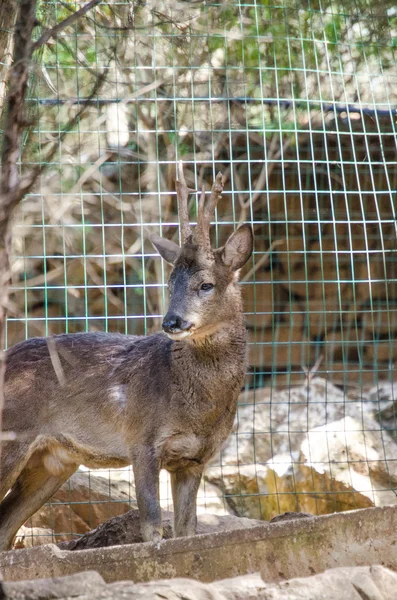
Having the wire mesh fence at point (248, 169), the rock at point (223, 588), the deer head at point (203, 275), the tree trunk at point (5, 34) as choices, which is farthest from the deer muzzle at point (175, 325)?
the rock at point (223, 588)

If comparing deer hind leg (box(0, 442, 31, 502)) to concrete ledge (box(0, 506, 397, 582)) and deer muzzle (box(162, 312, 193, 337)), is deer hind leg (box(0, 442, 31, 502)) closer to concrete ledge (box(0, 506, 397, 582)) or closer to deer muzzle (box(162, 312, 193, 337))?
deer muzzle (box(162, 312, 193, 337))

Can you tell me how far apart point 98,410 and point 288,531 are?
82.0 inches

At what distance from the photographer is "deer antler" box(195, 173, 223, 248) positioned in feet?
19.0

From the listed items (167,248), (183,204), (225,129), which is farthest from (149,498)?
(225,129)

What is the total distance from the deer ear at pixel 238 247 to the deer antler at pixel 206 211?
0.17 metres

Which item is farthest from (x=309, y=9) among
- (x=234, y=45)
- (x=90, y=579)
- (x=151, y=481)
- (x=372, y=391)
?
(x=90, y=579)

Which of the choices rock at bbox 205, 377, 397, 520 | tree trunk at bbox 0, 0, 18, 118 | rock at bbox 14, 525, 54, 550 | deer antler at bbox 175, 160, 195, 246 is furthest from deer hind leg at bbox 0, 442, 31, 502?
tree trunk at bbox 0, 0, 18, 118

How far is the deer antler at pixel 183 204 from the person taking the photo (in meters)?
5.84

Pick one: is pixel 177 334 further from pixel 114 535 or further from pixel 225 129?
pixel 225 129

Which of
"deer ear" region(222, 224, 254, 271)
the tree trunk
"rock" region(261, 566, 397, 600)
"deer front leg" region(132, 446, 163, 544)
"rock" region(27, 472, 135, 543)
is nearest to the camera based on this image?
"rock" region(261, 566, 397, 600)

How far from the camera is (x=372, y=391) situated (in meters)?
9.63

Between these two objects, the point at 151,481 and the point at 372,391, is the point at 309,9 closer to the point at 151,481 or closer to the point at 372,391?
the point at 372,391

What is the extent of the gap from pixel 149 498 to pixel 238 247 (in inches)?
66.8

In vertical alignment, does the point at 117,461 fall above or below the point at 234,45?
below
